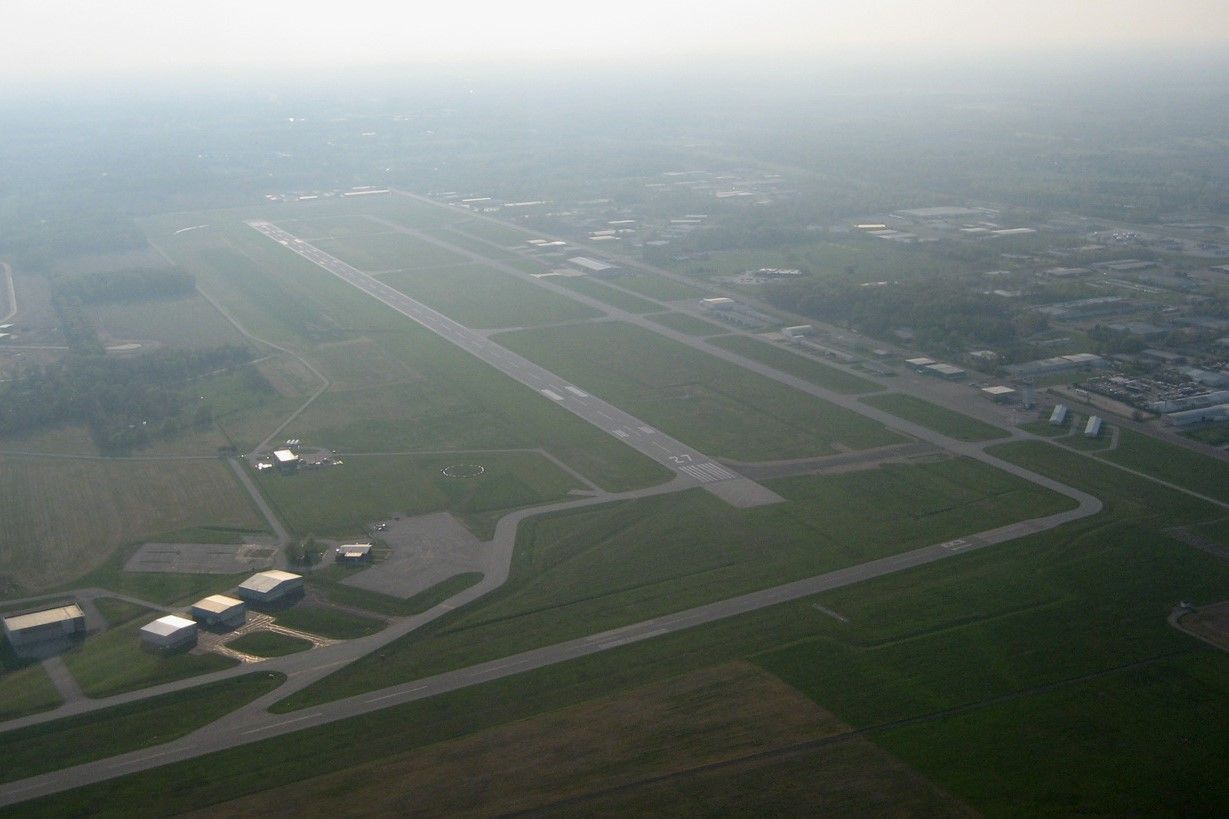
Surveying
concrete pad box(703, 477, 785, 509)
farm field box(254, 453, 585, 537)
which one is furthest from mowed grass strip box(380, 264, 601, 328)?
concrete pad box(703, 477, 785, 509)


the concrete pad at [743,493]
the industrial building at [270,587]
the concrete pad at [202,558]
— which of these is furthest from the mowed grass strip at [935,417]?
the concrete pad at [202,558]

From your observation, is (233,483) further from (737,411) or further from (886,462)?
(886,462)

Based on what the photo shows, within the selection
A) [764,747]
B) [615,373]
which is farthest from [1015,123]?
[764,747]

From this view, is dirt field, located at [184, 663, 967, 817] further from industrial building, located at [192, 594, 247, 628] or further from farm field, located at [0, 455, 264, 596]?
farm field, located at [0, 455, 264, 596]

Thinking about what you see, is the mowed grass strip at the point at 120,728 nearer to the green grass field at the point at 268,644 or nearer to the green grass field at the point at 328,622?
the green grass field at the point at 268,644

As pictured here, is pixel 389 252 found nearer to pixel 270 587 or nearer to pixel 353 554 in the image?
pixel 353 554

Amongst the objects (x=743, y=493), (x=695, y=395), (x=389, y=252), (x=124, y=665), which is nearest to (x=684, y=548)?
(x=743, y=493)
